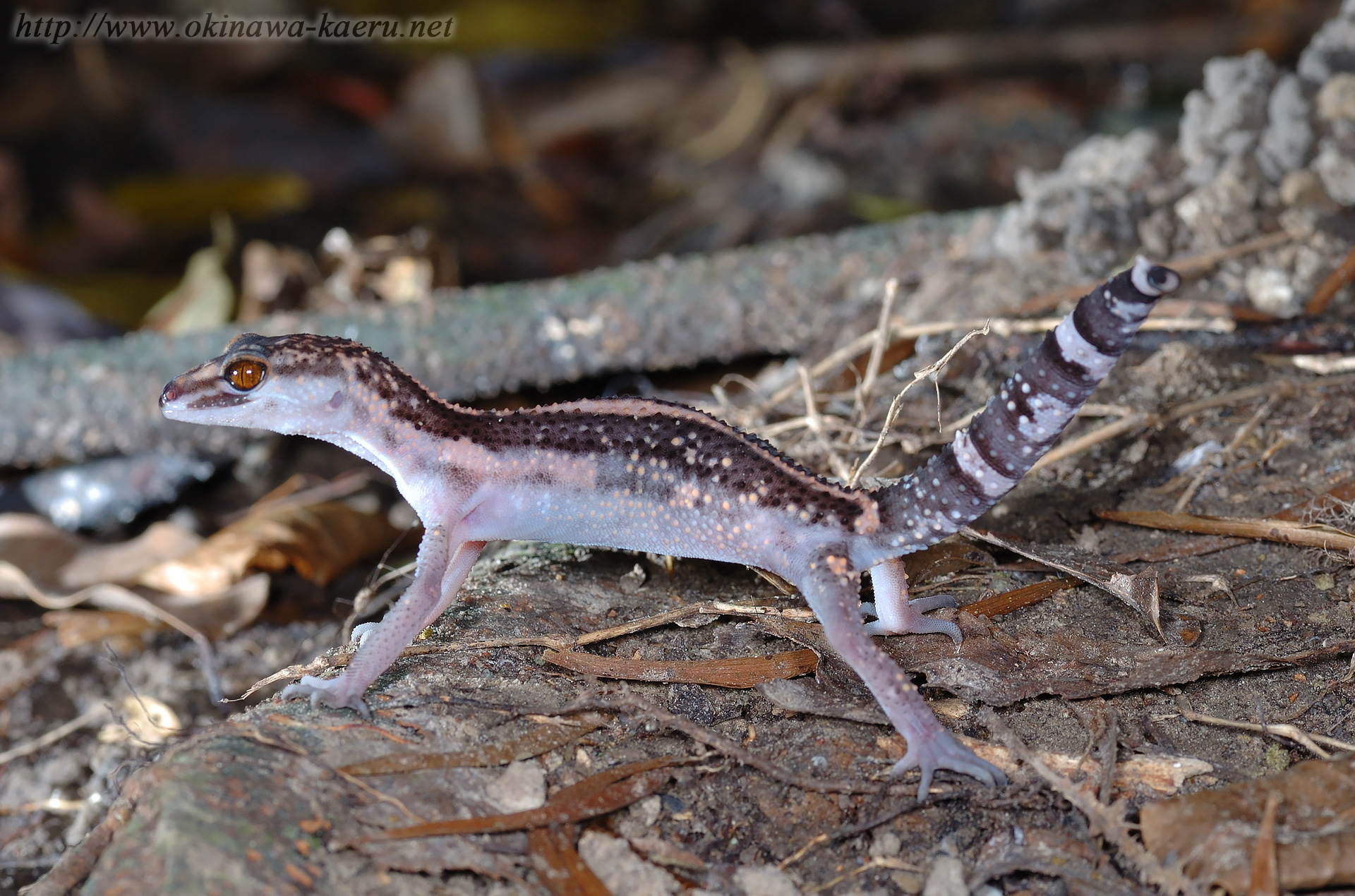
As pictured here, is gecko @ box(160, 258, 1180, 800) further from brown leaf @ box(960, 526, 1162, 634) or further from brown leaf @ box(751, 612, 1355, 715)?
brown leaf @ box(960, 526, 1162, 634)

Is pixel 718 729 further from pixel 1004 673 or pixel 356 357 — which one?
pixel 356 357

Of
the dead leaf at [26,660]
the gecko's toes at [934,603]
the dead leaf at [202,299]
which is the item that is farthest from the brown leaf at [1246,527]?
the dead leaf at [202,299]

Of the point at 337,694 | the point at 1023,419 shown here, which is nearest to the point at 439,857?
the point at 337,694

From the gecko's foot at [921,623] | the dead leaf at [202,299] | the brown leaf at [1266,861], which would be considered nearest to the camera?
the brown leaf at [1266,861]

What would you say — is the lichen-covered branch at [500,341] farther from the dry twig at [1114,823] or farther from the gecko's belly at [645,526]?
the dry twig at [1114,823]

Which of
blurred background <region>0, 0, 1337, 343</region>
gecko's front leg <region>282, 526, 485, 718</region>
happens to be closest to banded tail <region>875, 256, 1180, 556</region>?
gecko's front leg <region>282, 526, 485, 718</region>
